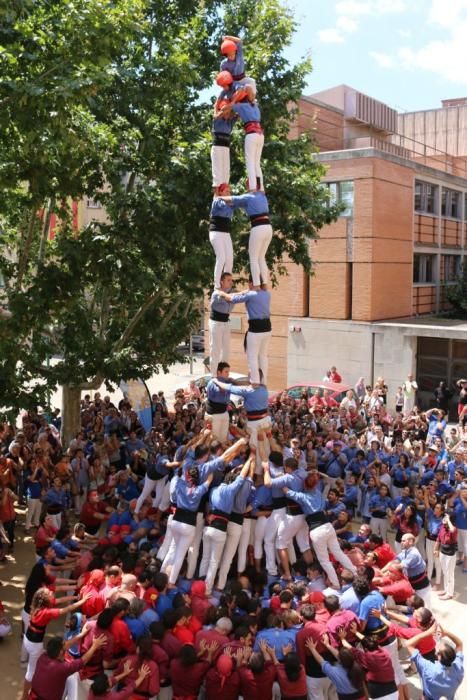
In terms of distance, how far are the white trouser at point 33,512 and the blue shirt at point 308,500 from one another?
578cm

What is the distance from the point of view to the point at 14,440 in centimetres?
1377

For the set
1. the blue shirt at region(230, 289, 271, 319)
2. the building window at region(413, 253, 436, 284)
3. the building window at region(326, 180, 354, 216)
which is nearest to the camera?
the blue shirt at region(230, 289, 271, 319)

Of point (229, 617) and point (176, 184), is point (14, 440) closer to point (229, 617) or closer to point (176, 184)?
point (176, 184)

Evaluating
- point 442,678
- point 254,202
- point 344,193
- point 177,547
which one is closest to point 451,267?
point 344,193

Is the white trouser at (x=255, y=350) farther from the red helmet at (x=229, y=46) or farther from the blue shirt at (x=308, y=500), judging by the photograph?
the red helmet at (x=229, y=46)

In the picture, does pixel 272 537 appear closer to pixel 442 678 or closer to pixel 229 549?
pixel 229 549

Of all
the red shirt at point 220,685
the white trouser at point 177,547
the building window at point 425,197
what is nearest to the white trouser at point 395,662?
the red shirt at point 220,685

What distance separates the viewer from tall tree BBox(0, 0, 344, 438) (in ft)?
29.9

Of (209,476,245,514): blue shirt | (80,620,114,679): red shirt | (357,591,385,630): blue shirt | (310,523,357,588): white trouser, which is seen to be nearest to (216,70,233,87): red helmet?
(209,476,245,514): blue shirt

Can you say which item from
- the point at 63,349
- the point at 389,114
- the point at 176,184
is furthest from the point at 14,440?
the point at 389,114

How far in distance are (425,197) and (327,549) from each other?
22300 mm

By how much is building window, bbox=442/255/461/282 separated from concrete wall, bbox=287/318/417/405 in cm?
832

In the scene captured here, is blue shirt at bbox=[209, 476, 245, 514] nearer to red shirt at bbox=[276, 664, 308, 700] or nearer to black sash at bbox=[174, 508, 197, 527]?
black sash at bbox=[174, 508, 197, 527]

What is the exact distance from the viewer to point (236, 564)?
9.70 m
